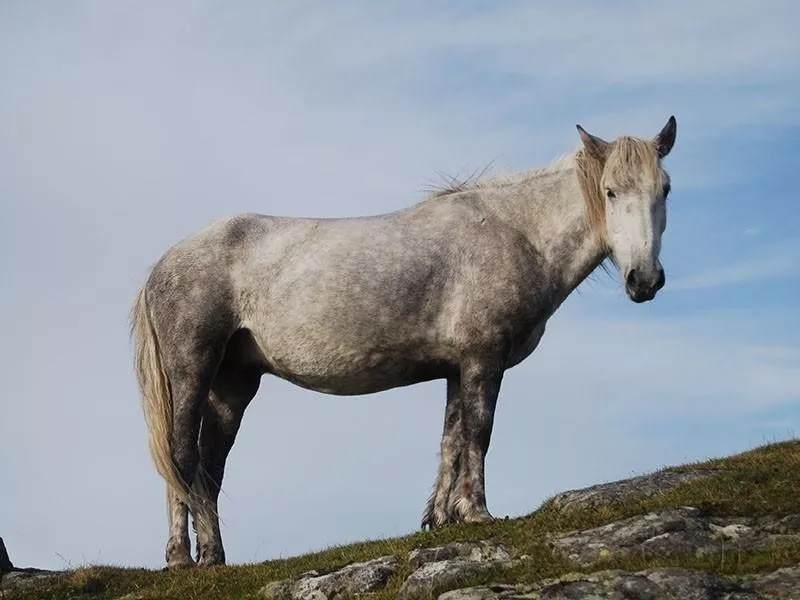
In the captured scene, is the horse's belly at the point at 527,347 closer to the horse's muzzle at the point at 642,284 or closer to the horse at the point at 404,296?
the horse at the point at 404,296

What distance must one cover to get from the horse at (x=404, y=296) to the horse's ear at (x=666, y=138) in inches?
1.7

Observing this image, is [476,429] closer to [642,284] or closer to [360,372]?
[360,372]

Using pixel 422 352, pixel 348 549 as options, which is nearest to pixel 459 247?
pixel 422 352

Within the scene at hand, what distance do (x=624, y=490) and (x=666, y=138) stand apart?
4318mm

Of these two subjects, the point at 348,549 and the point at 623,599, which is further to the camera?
the point at 348,549

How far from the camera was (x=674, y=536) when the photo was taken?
42.2ft

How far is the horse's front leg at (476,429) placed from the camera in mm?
14820

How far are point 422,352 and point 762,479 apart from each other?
4.35 m

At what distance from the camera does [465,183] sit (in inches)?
Result: 662

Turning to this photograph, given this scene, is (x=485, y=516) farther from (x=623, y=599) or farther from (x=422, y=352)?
(x=623, y=599)

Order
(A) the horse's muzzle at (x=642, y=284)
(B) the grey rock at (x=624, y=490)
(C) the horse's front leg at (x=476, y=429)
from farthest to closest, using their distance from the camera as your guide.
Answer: (B) the grey rock at (x=624, y=490), (C) the horse's front leg at (x=476, y=429), (A) the horse's muzzle at (x=642, y=284)

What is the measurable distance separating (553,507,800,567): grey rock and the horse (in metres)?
2.03

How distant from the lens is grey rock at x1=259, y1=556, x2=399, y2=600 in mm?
13117

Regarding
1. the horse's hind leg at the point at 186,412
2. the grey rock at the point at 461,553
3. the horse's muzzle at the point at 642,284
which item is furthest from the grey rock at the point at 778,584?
the horse's hind leg at the point at 186,412
